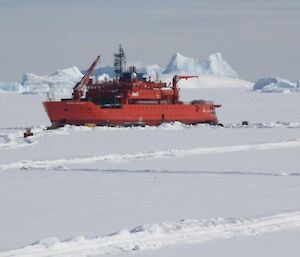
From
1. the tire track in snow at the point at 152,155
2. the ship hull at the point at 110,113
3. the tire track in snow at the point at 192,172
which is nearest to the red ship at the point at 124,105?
the ship hull at the point at 110,113

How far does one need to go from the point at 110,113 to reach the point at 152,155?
18.7m

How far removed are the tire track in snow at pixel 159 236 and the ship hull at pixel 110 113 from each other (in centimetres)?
3072

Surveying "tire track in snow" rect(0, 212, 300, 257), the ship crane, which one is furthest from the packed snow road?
the ship crane

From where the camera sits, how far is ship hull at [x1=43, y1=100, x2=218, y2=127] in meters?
42.8

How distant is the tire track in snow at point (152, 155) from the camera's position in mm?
21422

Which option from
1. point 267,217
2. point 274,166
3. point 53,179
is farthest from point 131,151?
point 267,217

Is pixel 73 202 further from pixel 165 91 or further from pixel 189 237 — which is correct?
pixel 165 91

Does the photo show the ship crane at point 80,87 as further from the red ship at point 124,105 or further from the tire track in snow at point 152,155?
the tire track in snow at point 152,155

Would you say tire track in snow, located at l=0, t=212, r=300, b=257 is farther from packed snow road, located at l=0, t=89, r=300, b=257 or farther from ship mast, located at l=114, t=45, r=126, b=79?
ship mast, located at l=114, t=45, r=126, b=79

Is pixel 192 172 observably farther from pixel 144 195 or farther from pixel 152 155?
pixel 152 155

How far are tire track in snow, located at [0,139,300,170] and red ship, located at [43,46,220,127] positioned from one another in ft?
46.6

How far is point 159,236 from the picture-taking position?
10773 millimetres

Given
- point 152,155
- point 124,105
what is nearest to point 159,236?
point 152,155

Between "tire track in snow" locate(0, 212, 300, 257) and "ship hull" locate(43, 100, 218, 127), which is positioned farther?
"ship hull" locate(43, 100, 218, 127)
